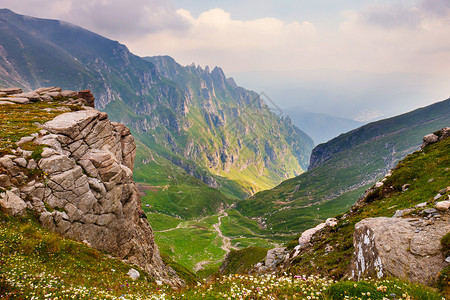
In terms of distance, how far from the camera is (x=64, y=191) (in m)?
29.4

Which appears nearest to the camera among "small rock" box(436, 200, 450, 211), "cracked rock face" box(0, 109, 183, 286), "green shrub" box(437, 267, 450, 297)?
"green shrub" box(437, 267, 450, 297)

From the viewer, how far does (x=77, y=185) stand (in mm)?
31297

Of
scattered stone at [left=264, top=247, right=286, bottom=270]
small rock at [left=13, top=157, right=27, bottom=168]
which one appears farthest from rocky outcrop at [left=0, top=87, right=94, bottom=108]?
scattered stone at [left=264, top=247, right=286, bottom=270]

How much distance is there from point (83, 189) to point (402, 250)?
3789cm

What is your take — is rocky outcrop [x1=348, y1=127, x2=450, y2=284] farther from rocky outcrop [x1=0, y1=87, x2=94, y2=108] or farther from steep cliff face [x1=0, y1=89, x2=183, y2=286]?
rocky outcrop [x1=0, y1=87, x2=94, y2=108]

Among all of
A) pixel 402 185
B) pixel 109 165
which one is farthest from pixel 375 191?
pixel 109 165

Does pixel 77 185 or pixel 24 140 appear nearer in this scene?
pixel 24 140

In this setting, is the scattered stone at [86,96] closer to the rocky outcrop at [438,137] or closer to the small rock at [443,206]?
the small rock at [443,206]

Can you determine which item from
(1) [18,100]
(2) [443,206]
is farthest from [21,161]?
(1) [18,100]

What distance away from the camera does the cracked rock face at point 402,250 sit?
10977mm

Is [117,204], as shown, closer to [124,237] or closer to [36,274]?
[124,237]

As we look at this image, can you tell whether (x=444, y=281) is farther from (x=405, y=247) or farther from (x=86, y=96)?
(x=86, y=96)

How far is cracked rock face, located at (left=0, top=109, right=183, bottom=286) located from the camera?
26594 millimetres

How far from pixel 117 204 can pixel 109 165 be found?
7296mm
